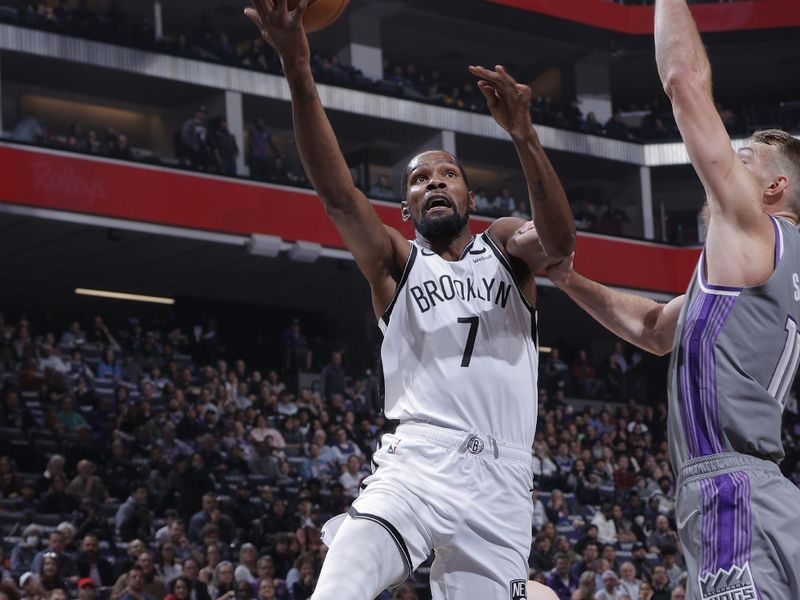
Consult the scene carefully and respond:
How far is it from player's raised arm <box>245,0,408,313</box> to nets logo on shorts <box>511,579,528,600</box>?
1281 mm

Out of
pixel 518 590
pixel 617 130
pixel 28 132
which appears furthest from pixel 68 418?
pixel 617 130

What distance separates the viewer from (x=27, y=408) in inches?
654

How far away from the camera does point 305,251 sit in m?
22.8

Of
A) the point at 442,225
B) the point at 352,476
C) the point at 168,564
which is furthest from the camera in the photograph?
the point at 352,476

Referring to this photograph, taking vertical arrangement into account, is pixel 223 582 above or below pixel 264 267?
below

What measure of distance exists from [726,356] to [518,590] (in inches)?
59.9

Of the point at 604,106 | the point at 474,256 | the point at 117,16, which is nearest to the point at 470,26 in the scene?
the point at 604,106

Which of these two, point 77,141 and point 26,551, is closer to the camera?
point 26,551

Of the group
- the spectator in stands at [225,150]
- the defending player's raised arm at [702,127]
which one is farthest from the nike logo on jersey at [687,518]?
the spectator in stands at [225,150]

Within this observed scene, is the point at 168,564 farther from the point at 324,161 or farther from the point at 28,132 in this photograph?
the point at 28,132

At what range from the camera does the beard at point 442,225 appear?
521 centimetres

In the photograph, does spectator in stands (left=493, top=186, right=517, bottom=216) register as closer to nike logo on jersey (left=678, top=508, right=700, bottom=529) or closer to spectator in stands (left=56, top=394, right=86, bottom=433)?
spectator in stands (left=56, top=394, right=86, bottom=433)

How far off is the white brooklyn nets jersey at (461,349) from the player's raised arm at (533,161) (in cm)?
36

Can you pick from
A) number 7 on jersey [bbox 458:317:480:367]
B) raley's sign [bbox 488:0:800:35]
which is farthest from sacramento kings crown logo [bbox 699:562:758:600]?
raley's sign [bbox 488:0:800:35]
